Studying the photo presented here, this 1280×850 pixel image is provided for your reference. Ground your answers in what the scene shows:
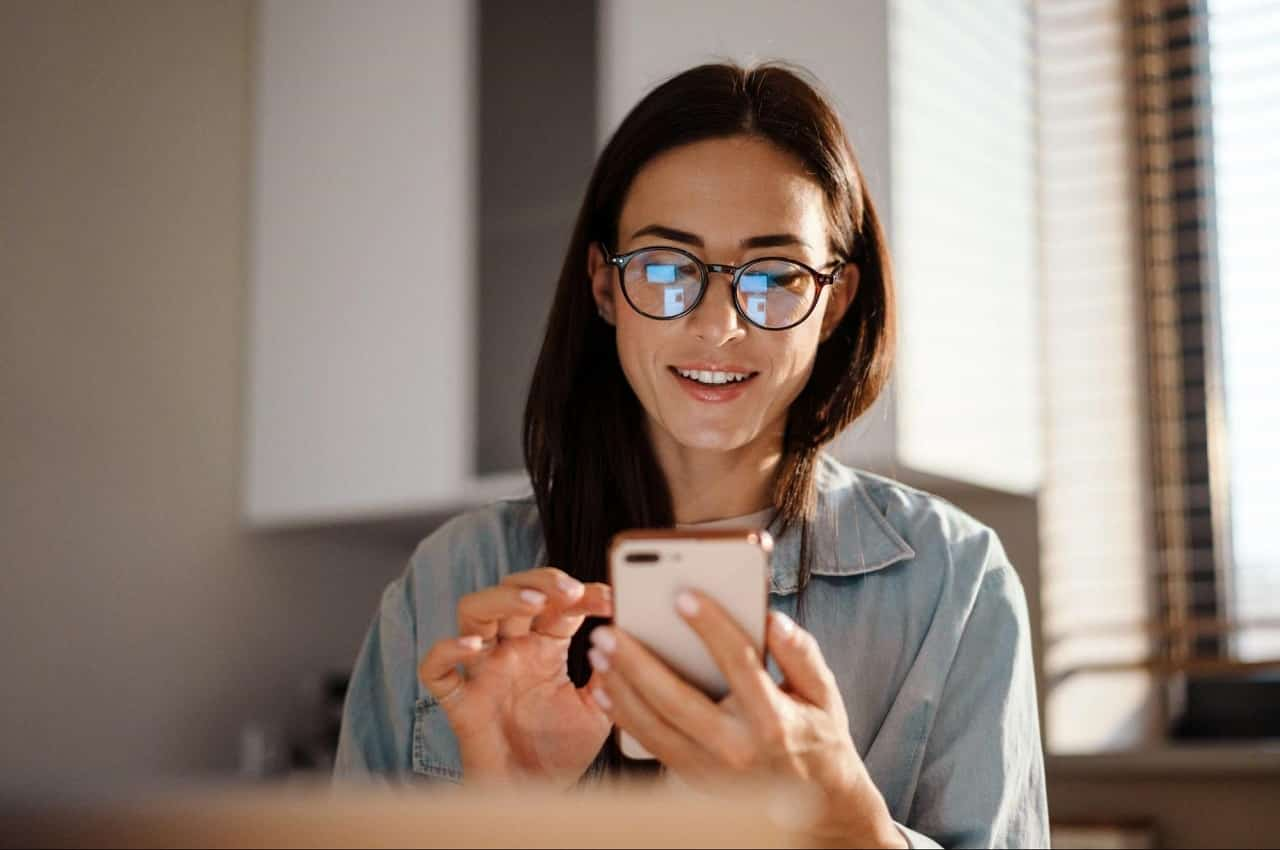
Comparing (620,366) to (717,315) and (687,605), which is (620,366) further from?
(687,605)

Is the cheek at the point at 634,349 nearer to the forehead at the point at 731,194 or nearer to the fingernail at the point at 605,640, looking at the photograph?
the forehead at the point at 731,194

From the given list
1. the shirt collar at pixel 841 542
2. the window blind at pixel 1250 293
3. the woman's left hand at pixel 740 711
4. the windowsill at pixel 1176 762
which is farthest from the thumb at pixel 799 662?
the window blind at pixel 1250 293

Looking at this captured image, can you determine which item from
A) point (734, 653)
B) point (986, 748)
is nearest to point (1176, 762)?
point (986, 748)

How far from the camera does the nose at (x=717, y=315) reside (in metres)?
1.15

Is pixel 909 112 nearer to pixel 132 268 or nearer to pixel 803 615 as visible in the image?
pixel 803 615

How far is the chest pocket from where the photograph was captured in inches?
48.3

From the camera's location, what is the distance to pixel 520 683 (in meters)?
1.03

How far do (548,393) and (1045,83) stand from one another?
126 centimetres

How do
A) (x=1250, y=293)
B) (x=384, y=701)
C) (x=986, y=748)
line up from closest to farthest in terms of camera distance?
(x=986, y=748)
(x=384, y=701)
(x=1250, y=293)

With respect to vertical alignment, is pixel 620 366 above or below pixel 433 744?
above

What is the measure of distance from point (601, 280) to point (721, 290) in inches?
5.9

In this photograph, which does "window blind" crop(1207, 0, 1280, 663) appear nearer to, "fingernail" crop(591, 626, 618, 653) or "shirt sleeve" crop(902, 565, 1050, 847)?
"shirt sleeve" crop(902, 565, 1050, 847)

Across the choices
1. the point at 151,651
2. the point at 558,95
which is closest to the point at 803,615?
the point at 558,95

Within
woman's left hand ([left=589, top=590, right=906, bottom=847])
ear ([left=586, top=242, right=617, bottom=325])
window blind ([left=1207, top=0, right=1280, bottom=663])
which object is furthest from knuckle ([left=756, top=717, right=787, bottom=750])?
window blind ([left=1207, top=0, right=1280, bottom=663])
